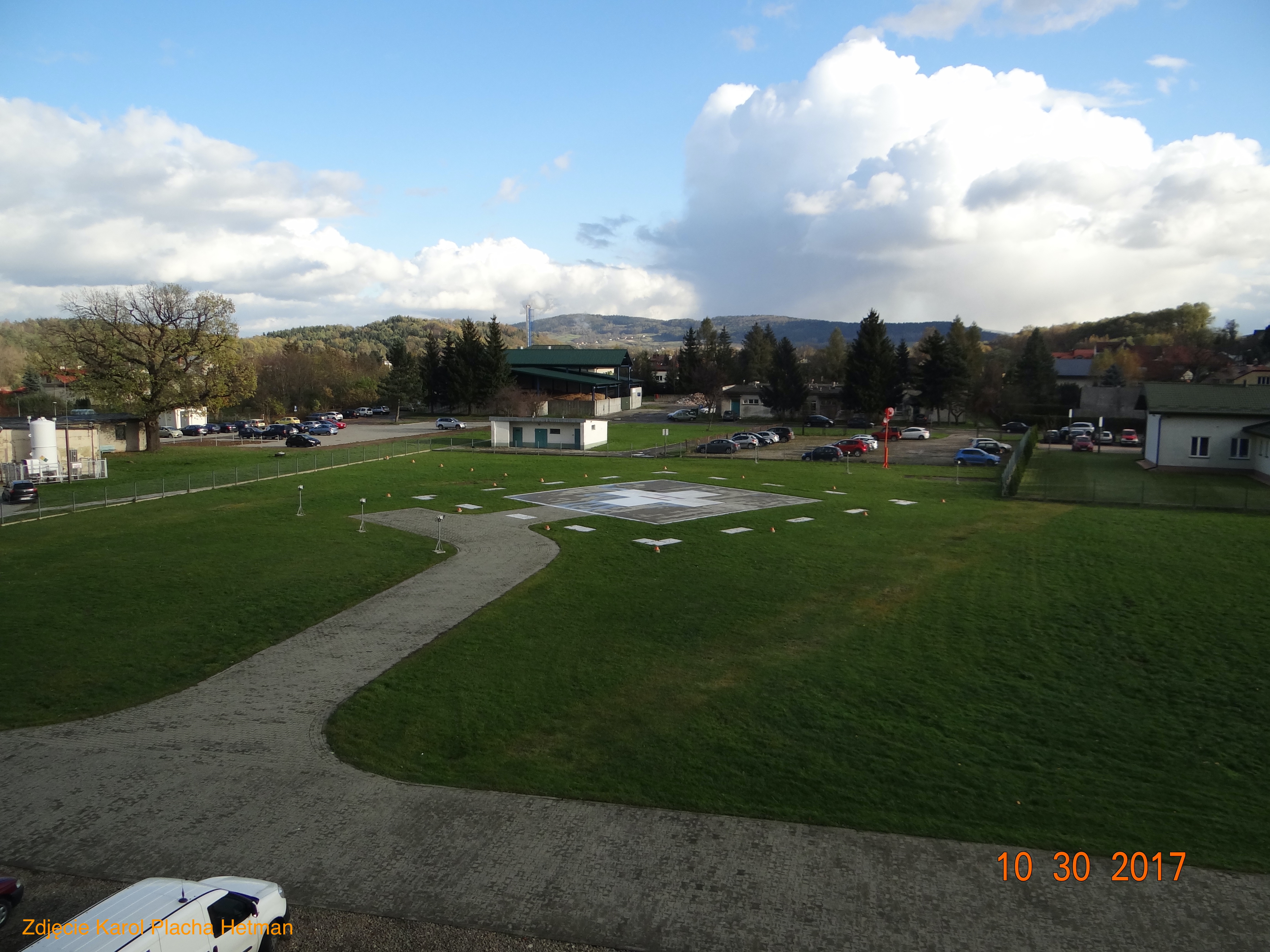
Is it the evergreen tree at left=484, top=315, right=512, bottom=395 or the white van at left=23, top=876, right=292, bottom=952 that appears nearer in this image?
the white van at left=23, top=876, right=292, bottom=952

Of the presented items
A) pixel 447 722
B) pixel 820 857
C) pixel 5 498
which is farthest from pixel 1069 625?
pixel 5 498

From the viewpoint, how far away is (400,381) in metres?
94.8

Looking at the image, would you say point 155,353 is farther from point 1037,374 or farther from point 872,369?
point 1037,374

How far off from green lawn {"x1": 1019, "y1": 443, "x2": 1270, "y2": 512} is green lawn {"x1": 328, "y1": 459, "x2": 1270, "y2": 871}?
38.6 ft

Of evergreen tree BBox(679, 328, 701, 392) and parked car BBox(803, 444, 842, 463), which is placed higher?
evergreen tree BBox(679, 328, 701, 392)

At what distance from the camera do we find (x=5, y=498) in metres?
35.7

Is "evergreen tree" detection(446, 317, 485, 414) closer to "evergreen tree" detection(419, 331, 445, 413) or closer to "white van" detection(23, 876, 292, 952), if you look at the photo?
"evergreen tree" detection(419, 331, 445, 413)

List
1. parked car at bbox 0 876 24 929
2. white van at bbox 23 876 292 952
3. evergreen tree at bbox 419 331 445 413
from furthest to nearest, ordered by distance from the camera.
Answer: evergreen tree at bbox 419 331 445 413 → parked car at bbox 0 876 24 929 → white van at bbox 23 876 292 952

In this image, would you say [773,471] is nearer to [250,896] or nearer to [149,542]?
[149,542]

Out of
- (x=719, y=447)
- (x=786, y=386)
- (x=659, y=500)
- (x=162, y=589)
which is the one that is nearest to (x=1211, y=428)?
(x=719, y=447)

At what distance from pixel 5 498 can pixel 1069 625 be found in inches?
1746

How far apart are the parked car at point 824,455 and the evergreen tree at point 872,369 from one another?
26.6 metres

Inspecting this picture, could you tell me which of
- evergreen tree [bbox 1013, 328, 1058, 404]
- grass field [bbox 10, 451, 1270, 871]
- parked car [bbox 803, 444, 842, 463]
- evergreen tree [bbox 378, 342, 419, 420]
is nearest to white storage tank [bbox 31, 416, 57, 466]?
grass field [bbox 10, 451, 1270, 871]

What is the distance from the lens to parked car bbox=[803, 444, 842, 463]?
56.0 meters
